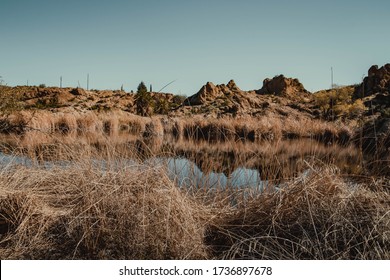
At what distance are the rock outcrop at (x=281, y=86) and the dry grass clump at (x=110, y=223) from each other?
4677 centimetres

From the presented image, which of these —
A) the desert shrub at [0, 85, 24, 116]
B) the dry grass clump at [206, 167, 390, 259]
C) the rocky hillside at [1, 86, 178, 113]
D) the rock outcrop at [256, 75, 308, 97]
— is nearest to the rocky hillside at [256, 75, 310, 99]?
the rock outcrop at [256, 75, 308, 97]

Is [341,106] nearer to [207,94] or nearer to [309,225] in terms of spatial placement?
[207,94]

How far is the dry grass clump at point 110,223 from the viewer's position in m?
2.12

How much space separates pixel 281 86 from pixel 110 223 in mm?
50054

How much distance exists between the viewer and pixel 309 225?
226 centimetres

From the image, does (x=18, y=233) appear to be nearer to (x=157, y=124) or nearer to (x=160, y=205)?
(x=160, y=205)

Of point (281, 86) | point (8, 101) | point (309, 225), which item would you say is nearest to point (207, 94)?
point (281, 86)

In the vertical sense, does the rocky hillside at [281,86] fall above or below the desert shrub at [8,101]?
above

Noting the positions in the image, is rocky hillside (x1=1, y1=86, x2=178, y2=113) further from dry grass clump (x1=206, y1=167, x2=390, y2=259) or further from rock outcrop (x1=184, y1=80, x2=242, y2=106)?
dry grass clump (x1=206, y1=167, x2=390, y2=259)

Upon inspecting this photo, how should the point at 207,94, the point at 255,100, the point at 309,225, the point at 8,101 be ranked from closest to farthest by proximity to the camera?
1. the point at 309,225
2. the point at 8,101
3. the point at 255,100
4. the point at 207,94

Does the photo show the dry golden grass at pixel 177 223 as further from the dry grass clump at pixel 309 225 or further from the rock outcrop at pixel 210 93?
the rock outcrop at pixel 210 93

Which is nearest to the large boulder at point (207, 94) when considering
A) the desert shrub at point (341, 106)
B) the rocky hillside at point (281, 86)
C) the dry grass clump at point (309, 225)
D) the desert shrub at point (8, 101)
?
the rocky hillside at point (281, 86)

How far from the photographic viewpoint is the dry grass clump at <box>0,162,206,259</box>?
2123 mm
